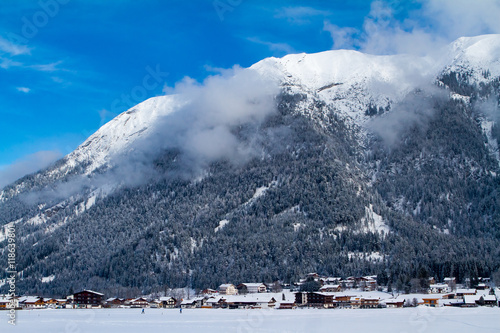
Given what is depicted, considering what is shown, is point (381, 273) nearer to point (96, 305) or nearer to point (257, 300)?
point (257, 300)

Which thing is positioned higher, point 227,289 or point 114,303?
point 227,289

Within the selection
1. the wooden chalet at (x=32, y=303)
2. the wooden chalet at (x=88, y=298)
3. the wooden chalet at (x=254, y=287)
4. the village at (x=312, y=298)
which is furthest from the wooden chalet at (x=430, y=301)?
the wooden chalet at (x=32, y=303)

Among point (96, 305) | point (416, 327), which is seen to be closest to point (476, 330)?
point (416, 327)

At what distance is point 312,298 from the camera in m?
155

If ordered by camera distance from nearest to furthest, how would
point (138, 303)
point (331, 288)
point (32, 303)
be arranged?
point (138, 303)
point (32, 303)
point (331, 288)

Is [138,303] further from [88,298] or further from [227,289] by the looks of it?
[227,289]

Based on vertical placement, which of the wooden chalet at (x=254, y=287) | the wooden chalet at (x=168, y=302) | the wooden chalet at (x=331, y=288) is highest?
the wooden chalet at (x=254, y=287)

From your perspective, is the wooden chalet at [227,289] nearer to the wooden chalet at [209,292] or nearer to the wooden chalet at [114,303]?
the wooden chalet at [209,292]

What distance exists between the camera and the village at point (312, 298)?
465ft

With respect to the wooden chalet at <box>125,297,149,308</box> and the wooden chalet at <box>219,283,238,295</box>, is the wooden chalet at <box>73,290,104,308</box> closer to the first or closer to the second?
the wooden chalet at <box>125,297,149,308</box>

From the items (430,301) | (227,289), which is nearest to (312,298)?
(430,301)

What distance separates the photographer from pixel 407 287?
543ft

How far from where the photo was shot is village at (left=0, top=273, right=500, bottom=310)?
141700 millimetres

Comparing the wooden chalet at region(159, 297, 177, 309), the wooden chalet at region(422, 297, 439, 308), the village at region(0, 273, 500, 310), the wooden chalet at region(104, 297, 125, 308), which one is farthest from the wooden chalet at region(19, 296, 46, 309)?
the wooden chalet at region(422, 297, 439, 308)
